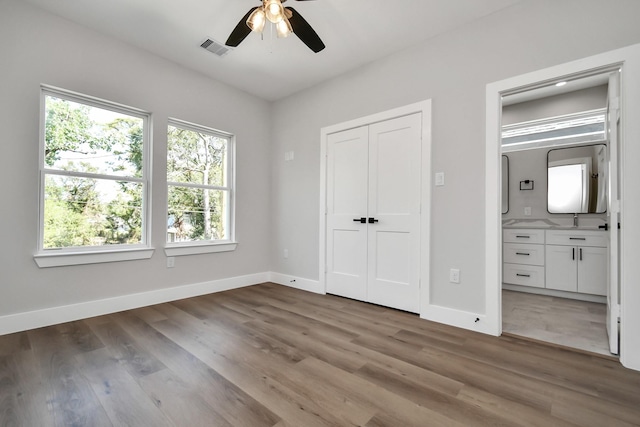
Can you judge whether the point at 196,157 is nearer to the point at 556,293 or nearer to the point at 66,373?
the point at 66,373

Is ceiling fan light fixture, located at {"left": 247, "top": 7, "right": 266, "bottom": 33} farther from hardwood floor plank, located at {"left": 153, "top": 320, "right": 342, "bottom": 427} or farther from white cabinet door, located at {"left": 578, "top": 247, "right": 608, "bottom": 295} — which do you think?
white cabinet door, located at {"left": 578, "top": 247, "right": 608, "bottom": 295}

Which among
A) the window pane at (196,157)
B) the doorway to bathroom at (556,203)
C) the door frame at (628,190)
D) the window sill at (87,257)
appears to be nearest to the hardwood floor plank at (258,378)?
the window sill at (87,257)

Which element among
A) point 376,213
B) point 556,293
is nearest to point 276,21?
point 376,213

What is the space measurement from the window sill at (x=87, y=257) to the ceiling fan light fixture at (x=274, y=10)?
264 centimetres

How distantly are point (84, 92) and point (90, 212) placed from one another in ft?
3.85

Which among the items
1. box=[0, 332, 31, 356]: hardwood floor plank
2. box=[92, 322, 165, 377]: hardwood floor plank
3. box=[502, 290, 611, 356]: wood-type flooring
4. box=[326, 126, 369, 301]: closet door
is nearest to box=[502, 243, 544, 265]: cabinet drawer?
box=[502, 290, 611, 356]: wood-type flooring

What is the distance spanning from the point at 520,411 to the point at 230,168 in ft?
12.7

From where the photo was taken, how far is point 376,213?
129 inches

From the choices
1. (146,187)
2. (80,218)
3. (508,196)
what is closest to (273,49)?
(146,187)

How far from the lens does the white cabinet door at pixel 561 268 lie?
11.9 feet

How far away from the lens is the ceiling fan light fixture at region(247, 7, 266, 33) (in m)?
2.04

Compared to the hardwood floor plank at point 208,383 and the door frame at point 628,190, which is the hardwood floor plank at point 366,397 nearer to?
the hardwood floor plank at point 208,383

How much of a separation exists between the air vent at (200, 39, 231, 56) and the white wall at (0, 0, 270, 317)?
61 centimetres

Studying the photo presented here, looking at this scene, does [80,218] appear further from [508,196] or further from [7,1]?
[508,196]
